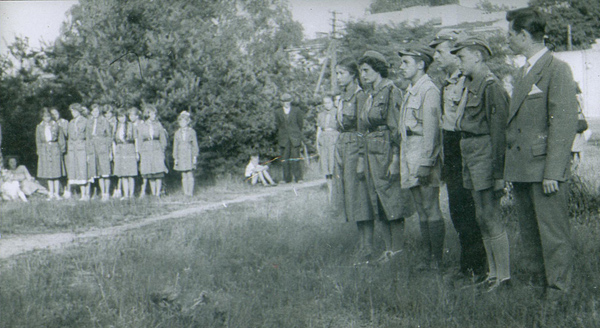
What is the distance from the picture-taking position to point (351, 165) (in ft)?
20.1

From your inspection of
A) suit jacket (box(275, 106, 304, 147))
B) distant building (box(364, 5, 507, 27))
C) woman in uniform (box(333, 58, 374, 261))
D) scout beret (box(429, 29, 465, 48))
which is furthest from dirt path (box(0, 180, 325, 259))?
distant building (box(364, 5, 507, 27))

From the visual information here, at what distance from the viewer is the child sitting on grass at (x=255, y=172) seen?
14906 millimetres

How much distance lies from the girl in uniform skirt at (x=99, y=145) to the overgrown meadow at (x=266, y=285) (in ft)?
→ 18.8

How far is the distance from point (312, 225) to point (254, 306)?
11.0 feet

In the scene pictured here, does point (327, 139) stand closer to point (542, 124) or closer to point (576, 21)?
point (542, 124)

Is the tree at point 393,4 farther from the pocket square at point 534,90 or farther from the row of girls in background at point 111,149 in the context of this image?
the pocket square at point 534,90

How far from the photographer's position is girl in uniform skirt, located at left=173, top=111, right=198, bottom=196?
1276 cm

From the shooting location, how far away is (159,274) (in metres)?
5.30

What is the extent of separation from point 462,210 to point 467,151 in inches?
25.1

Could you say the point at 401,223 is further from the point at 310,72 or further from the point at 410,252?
the point at 310,72

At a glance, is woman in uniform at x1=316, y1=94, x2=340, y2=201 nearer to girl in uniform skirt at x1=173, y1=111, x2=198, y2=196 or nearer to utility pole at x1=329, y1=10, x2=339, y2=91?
girl in uniform skirt at x1=173, y1=111, x2=198, y2=196

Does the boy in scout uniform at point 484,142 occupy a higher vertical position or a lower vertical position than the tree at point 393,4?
lower

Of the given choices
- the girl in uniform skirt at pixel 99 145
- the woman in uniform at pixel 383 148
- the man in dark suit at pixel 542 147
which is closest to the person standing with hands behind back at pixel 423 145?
the woman in uniform at pixel 383 148

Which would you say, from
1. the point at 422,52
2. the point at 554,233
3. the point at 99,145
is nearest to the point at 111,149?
the point at 99,145
